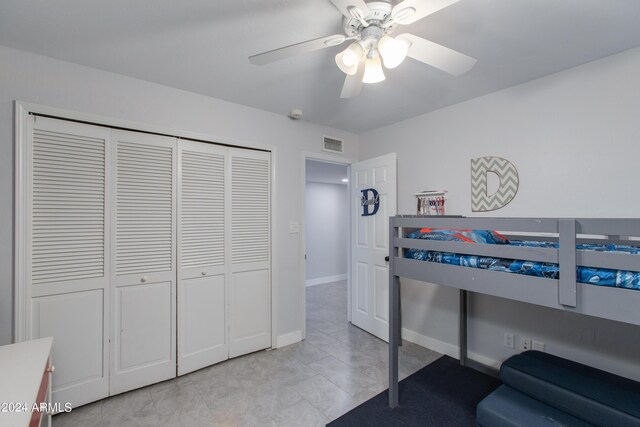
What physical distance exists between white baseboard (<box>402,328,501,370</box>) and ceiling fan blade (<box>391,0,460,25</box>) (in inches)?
105

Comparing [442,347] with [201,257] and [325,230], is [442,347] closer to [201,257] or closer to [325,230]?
[201,257]

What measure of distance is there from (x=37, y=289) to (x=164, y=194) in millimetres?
1001

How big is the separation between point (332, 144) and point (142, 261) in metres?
2.27

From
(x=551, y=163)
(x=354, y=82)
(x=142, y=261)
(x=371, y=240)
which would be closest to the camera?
(x=354, y=82)

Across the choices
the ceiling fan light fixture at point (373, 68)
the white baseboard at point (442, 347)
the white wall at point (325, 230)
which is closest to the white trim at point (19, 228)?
the ceiling fan light fixture at point (373, 68)

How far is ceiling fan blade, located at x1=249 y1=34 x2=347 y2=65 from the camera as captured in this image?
1.33 meters

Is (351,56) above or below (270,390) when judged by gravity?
above

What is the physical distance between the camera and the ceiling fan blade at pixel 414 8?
3.59 feet

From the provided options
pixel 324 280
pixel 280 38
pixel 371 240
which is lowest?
pixel 324 280

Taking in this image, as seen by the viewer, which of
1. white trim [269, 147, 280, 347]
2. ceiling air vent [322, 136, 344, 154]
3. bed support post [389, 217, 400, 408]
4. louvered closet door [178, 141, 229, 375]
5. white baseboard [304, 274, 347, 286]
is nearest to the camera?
bed support post [389, 217, 400, 408]

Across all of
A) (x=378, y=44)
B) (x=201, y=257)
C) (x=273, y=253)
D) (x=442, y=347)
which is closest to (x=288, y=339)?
(x=273, y=253)

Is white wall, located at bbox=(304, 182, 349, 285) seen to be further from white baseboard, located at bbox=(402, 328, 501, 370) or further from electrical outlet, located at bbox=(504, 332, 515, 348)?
electrical outlet, located at bbox=(504, 332, 515, 348)

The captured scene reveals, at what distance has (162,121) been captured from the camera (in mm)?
2385

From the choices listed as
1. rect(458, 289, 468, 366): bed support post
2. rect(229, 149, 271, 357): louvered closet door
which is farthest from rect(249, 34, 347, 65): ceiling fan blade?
rect(458, 289, 468, 366): bed support post
